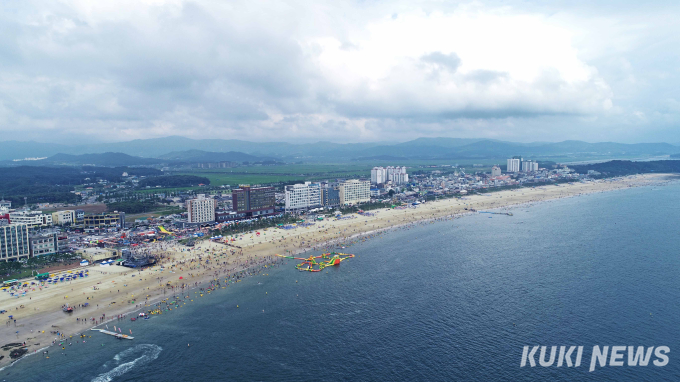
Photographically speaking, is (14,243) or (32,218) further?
(32,218)

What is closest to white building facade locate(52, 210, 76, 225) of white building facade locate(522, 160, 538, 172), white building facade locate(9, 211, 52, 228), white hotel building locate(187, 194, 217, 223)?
white building facade locate(9, 211, 52, 228)

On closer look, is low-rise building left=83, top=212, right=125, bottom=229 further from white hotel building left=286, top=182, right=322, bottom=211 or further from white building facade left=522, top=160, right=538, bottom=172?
white building facade left=522, top=160, right=538, bottom=172

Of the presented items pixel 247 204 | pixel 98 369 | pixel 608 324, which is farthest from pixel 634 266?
pixel 247 204

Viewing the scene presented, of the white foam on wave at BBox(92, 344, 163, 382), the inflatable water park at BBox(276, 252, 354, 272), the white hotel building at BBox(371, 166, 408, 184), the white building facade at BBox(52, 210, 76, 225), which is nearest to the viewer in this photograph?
the white foam on wave at BBox(92, 344, 163, 382)

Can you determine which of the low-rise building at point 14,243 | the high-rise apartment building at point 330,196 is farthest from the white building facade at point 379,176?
the low-rise building at point 14,243

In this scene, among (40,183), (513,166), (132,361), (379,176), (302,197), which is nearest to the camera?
(132,361)

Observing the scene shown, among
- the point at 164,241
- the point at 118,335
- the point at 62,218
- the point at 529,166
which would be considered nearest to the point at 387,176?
the point at 529,166

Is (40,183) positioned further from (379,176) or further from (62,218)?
(379,176)
